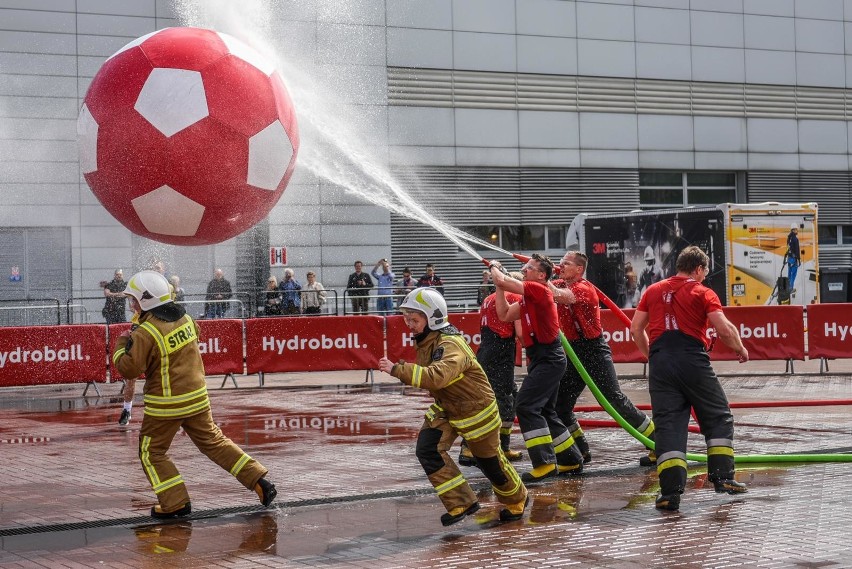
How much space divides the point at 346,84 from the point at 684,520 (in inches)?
866

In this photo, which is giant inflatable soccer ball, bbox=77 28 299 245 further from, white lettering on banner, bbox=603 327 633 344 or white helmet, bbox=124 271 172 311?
white lettering on banner, bbox=603 327 633 344

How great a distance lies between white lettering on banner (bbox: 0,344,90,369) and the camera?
16.7m

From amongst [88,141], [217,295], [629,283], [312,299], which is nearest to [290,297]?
[312,299]

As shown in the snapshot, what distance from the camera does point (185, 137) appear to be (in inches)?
339

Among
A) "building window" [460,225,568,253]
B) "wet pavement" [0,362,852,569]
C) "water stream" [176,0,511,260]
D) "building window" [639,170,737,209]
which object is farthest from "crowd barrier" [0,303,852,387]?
"building window" [639,170,737,209]

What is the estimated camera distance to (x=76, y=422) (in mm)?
13703

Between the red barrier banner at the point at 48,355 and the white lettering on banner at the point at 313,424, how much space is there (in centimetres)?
467

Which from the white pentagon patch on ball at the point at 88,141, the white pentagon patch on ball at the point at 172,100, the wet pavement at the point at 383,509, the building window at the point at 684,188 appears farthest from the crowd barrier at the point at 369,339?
the building window at the point at 684,188

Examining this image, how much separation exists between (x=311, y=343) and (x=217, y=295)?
446 centimetres

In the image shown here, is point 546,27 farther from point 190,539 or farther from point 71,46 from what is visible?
point 190,539

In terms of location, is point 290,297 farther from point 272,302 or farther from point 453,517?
point 453,517

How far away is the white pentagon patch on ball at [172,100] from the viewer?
858cm

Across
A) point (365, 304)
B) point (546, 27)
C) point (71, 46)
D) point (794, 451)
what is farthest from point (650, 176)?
point (794, 451)

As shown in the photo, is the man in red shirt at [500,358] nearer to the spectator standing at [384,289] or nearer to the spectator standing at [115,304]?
the spectator standing at [115,304]
